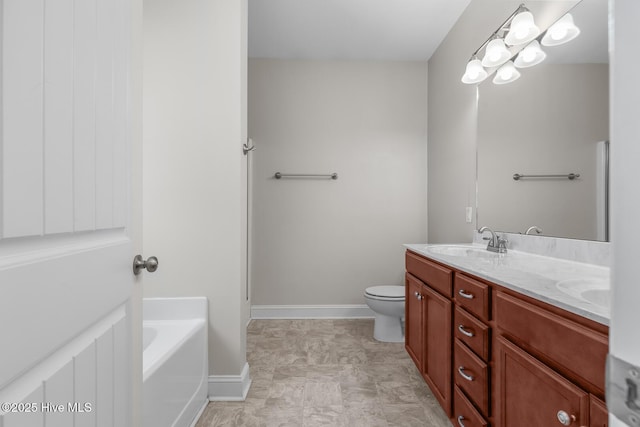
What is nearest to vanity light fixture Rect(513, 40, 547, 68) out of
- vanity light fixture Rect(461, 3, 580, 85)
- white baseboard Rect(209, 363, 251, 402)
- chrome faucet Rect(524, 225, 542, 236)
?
vanity light fixture Rect(461, 3, 580, 85)

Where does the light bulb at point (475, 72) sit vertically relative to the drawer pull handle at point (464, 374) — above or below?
above

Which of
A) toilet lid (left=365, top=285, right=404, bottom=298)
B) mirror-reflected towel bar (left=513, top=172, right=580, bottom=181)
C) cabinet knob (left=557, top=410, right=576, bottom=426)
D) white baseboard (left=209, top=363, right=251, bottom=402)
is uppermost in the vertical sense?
mirror-reflected towel bar (left=513, top=172, right=580, bottom=181)

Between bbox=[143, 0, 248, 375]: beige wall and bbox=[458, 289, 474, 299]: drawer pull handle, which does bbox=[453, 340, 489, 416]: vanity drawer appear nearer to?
bbox=[458, 289, 474, 299]: drawer pull handle

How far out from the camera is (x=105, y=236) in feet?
2.42

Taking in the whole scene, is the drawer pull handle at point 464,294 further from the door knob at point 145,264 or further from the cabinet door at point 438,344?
the door knob at point 145,264

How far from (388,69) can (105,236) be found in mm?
3191

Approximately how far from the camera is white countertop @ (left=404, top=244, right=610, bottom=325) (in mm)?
807

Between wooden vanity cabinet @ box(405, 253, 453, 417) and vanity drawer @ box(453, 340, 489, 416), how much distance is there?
0.08 meters

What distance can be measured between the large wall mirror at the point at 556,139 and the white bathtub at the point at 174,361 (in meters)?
1.86

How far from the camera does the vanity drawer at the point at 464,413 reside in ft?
4.14

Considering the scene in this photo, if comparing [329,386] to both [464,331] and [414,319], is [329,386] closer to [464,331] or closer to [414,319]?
[414,319]

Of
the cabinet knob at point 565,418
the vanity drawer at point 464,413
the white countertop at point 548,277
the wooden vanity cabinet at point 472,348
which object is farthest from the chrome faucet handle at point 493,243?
the cabinet knob at point 565,418

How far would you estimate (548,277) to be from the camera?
Result: 115 centimetres

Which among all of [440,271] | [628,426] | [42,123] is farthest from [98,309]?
[440,271]
